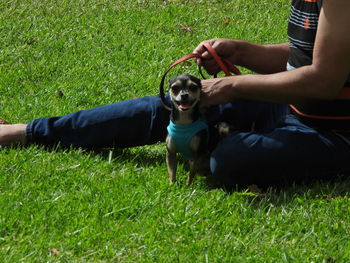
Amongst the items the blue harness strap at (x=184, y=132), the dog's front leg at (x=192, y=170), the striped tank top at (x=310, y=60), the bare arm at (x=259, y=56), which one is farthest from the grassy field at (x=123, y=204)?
the bare arm at (x=259, y=56)

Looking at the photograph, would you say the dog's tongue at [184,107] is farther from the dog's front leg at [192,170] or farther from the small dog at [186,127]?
the dog's front leg at [192,170]

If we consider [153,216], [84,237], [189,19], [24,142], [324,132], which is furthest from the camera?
[189,19]

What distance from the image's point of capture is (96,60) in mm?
6824

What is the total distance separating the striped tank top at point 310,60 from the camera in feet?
13.7

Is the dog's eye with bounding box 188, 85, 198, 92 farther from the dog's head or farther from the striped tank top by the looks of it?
the striped tank top

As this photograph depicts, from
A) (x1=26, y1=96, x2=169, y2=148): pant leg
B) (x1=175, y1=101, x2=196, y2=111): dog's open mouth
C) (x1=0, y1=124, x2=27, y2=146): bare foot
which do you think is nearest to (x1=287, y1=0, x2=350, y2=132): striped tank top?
(x1=175, y1=101, x2=196, y2=111): dog's open mouth

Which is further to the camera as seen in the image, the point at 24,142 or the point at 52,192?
the point at 24,142

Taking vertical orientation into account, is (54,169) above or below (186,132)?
below

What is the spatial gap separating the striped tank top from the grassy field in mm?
411

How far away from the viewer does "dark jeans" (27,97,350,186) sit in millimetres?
4238

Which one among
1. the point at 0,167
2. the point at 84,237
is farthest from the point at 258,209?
the point at 0,167

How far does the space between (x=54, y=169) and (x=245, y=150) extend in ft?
4.15

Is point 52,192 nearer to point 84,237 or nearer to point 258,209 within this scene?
point 84,237

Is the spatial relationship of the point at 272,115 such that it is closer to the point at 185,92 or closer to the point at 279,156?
the point at 279,156
